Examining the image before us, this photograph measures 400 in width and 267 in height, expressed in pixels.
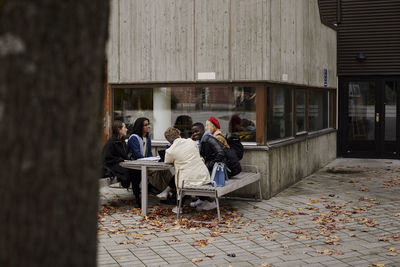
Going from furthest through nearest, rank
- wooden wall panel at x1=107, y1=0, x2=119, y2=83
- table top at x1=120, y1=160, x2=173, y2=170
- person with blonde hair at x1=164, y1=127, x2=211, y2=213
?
wooden wall panel at x1=107, y1=0, x2=119, y2=83 → table top at x1=120, y1=160, x2=173, y2=170 → person with blonde hair at x1=164, y1=127, x2=211, y2=213

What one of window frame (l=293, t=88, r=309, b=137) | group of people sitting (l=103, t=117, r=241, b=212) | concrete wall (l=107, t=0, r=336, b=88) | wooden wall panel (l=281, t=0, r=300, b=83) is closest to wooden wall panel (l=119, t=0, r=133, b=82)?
concrete wall (l=107, t=0, r=336, b=88)

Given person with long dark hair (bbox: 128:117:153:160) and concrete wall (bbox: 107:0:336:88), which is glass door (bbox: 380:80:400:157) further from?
person with long dark hair (bbox: 128:117:153:160)

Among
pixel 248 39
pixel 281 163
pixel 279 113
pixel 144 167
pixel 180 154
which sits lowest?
pixel 281 163

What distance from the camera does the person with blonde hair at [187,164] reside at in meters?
8.21

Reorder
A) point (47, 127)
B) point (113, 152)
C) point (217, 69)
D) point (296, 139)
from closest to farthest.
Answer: point (47, 127) → point (113, 152) → point (217, 69) → point (296, 139)

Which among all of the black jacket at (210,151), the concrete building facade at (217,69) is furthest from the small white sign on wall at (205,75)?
the black jacket at (210,151)

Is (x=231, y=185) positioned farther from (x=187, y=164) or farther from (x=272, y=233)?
(x=272, y=233)

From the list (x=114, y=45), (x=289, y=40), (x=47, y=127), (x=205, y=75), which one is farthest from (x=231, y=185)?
(x=47, y=127)

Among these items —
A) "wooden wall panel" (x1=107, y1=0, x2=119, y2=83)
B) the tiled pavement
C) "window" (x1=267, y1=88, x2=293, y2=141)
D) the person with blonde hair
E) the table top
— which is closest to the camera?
the tiled pavement

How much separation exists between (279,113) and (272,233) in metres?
4.30

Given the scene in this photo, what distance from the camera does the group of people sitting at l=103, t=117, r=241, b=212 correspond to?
27.1 ft

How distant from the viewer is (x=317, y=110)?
49.5ft

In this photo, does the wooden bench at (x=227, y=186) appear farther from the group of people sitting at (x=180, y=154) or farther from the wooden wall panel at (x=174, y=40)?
the wooden wall panel at (x=174, y=40)

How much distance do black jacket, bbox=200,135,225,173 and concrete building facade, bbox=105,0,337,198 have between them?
1379mm
